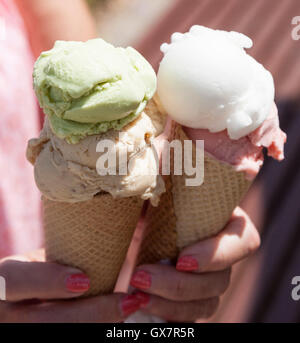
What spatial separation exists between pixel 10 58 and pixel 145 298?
A: 65 centimetres

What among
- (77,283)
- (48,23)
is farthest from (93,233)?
(48,23)

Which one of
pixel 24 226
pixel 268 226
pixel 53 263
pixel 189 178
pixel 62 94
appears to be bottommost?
pixel 268 226

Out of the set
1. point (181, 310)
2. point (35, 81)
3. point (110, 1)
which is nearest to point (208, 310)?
point (181, 310)

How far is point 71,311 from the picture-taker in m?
0.68

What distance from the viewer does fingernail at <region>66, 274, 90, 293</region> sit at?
0.64 meters

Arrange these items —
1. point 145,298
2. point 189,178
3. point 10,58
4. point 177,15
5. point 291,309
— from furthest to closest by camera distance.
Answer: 1. point 177,15
2. point 291,309
3. point 10,58
4. point 145,298
5. point 189,178

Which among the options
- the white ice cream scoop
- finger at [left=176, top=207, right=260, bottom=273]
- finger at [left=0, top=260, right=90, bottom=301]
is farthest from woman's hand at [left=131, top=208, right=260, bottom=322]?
the white ice cream scoop

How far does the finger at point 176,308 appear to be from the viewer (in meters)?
0.73

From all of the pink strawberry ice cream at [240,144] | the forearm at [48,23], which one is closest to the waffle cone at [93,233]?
the pink strawberry ice cream at [240,144]

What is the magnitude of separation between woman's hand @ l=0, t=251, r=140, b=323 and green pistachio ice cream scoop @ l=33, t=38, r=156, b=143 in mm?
273

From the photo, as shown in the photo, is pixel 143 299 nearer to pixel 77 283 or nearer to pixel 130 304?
pixel 130 304

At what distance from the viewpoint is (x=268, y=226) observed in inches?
49.3

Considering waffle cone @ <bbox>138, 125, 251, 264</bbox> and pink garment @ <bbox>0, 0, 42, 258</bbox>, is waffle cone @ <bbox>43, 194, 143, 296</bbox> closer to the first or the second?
waffle cone @ <bbox>138, 125, 251, 264</bbox>

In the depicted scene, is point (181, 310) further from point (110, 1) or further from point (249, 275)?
point (110, 1)
